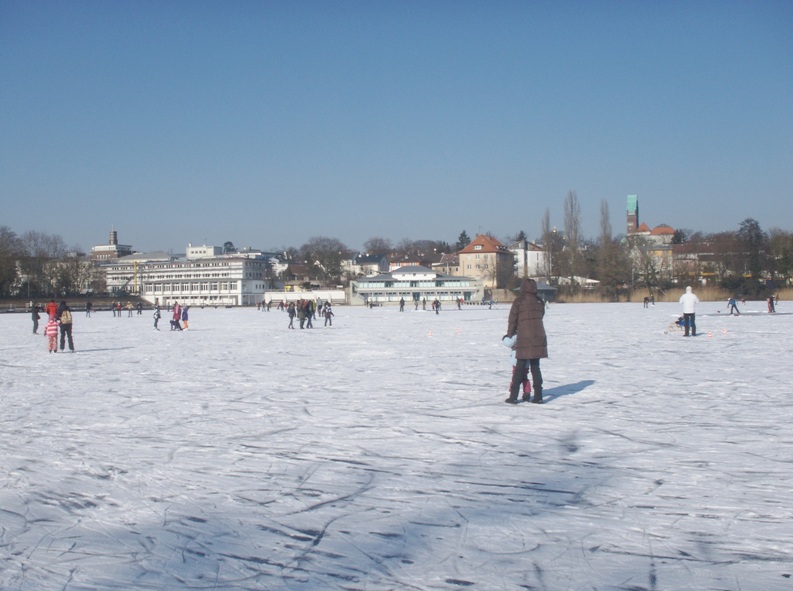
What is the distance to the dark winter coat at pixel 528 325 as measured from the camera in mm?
7723

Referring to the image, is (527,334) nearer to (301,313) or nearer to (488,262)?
(301,313)

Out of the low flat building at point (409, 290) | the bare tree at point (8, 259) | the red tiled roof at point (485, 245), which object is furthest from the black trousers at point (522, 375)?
the red tiled roof at point (485, 245)

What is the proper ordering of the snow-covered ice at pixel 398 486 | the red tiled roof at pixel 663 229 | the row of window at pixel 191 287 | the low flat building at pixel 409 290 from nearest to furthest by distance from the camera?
the snow-covered ice at pixel 398 486 < the low flat building at pixel 409 290 < the row of window at pixel 191 287 < the red tiled roof at pixel 663 229

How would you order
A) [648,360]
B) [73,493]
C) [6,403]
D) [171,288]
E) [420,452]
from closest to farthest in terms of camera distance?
1. [73,493]
2. [420,452]
3. [6,403]
4. [648,360]
5. [171,288]

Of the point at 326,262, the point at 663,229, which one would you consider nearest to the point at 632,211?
the point at 663,229

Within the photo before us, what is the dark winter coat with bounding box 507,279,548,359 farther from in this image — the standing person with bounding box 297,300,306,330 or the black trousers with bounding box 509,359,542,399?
the standing person with bounding box 297,300,306,330

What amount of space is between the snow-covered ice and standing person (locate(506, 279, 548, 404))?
25 centimetres

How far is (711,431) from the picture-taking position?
6234mm

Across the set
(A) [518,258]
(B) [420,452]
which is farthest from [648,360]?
(A) [518,258]

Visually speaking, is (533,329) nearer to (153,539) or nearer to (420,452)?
(420,452)

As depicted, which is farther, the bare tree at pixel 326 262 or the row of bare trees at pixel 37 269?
the bare tree at pixel 326 262

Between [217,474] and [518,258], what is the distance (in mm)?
130566

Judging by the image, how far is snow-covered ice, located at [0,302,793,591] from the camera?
3309 mm

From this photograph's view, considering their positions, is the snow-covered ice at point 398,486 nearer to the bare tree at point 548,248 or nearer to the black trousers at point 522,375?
the black trousers at point 522,375
